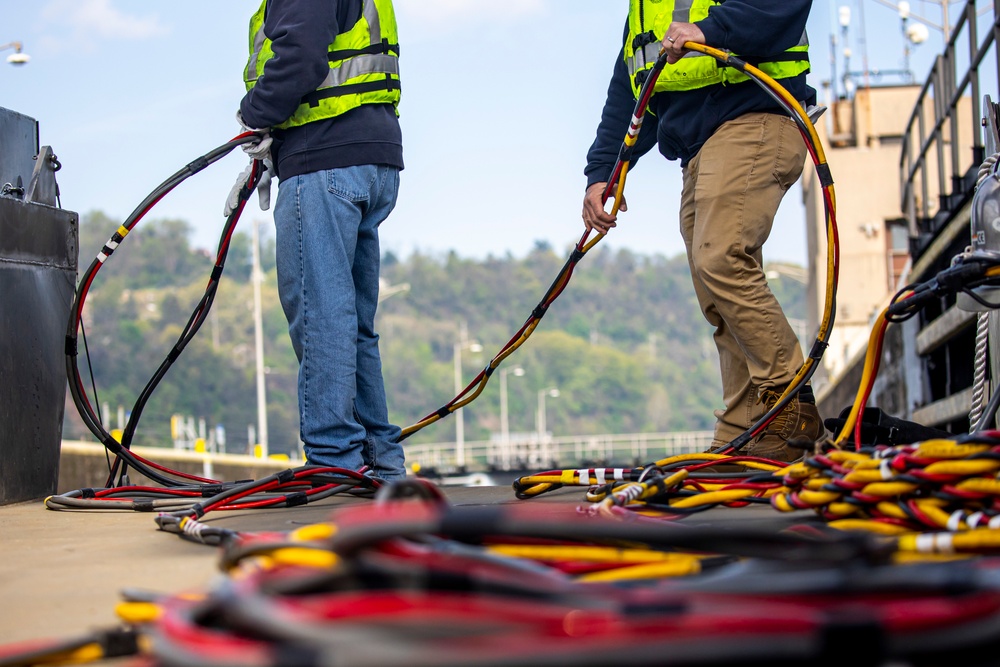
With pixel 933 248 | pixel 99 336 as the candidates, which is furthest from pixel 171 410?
pixel 933 248

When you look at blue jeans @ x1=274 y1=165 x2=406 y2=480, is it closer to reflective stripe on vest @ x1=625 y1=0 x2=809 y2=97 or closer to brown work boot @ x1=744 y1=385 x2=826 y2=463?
reflective stripe on vest @ x1=625 y1=0 x2=809 y2=97

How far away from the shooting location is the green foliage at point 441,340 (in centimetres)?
10869

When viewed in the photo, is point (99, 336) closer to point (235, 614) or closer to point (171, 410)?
point (171, 410)

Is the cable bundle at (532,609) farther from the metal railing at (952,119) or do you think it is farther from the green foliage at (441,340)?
the green foliage at (441,340)

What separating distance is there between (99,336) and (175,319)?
9.44 metres

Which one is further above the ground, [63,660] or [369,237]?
[369,237]

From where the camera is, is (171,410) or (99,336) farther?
(99,336)

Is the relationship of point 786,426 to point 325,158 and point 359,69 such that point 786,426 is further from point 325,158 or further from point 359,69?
point 359,69

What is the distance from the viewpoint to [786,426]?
180 inches

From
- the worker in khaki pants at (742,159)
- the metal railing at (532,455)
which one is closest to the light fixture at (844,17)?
the metal railing at (532,455)

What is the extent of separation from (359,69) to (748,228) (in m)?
1.68

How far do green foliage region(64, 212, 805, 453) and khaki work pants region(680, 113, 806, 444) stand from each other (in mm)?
85585

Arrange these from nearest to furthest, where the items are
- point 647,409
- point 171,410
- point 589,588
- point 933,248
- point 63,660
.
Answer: point 589,588 → point 63,660 → point 933,248 → point 171,410 → point 647,409

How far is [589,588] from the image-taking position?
1395 millimetres
